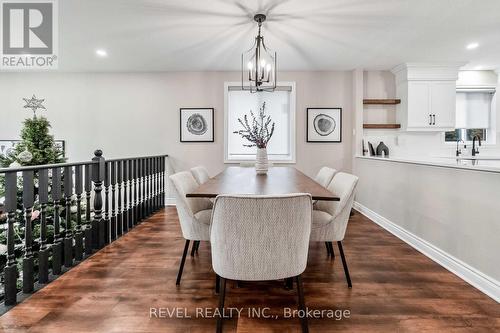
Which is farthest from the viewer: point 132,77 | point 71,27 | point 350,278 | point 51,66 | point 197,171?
point 132,77

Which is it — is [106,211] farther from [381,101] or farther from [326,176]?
[381,101]

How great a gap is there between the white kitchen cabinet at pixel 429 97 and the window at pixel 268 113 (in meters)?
1.96

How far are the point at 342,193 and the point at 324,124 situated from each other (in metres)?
3.18

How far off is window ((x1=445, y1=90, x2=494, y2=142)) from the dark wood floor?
350cm

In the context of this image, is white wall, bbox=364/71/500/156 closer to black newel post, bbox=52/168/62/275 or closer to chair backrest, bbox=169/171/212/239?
chair backrest, bbox=169/171/212/239

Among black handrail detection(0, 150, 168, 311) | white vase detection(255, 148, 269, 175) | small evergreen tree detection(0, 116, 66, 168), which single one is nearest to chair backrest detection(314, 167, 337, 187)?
white vase detection(255, 148, 269, 175)

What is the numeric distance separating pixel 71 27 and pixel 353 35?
3.46 meters

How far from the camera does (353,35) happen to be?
11.5 feet

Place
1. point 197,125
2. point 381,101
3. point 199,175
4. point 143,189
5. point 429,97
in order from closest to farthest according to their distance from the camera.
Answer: point 199,175, point 143,189, point 429,97, point 381,101, point 197,125

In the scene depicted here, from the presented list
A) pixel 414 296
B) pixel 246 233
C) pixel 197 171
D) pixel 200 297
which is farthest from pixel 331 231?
pixel 197 171

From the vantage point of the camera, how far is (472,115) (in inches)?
202

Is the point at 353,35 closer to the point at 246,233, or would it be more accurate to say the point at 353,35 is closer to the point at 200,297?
the point at 246,233

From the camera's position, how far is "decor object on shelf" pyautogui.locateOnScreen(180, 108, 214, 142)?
521 cm

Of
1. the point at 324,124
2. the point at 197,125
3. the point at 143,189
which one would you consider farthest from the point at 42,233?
the point at 324,124
